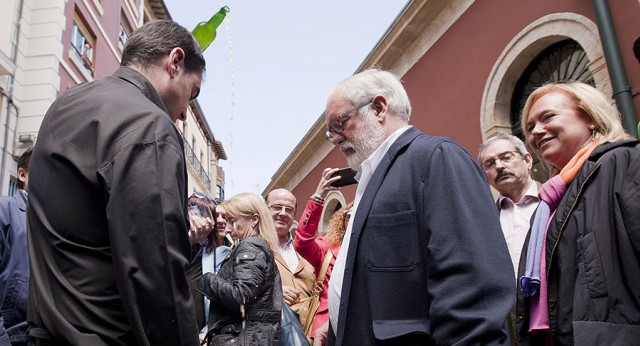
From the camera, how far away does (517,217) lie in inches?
127

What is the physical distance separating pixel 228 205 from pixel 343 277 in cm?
211

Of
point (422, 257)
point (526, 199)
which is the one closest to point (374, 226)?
point (422, 257)

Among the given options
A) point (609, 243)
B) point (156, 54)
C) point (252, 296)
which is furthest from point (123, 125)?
point (252, 296)

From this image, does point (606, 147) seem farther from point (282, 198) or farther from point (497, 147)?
point (282, 198)

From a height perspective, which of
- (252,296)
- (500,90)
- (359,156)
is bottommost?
(252,296)

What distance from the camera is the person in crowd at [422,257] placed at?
1541mm

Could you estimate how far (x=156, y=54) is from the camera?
74.1 inches

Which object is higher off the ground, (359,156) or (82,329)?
(359,156)

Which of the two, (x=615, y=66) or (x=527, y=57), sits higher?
(x=527, y=57)

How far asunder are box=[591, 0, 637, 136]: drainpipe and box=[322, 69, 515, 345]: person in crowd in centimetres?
458

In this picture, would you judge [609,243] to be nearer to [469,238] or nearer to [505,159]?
[469,238]

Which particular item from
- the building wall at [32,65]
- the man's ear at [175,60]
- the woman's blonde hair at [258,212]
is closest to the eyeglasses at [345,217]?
the woman's blonde hair at [258,212]

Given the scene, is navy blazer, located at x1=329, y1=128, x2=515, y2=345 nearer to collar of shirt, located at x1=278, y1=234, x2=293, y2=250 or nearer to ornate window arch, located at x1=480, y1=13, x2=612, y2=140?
collar of shirt, located at x1=278, y1=234, x2=293, y2=250

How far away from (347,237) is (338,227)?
6.86 feet
